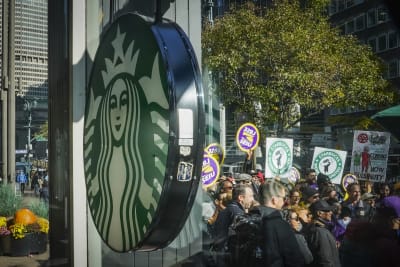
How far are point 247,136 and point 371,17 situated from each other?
7.35 feet

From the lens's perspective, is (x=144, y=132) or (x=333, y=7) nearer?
(x=144, y=132)

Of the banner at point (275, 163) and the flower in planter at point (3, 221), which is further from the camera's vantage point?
the flower in planter at point (3, 221)

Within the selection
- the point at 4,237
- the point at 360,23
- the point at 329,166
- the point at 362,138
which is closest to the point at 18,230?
the point at 4,237

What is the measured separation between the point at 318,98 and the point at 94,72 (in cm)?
112

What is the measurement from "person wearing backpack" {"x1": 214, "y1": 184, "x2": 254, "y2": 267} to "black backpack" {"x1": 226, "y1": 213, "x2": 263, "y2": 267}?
0.16 feet

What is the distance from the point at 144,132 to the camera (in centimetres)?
169

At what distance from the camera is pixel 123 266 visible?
266cm

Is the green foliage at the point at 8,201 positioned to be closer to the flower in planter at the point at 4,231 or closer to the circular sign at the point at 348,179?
the flower in planter at the point at 4,231

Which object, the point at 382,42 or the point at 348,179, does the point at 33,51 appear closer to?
the point at 348,179

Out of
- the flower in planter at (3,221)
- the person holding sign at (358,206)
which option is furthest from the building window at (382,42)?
the flower in planter at (3,221)

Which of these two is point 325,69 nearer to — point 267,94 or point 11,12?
point 267,94

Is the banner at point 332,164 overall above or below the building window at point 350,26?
below

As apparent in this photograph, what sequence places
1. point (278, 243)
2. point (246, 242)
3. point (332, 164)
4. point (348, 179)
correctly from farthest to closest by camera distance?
point (348, 179) < point (332, 164) < point (246, 242) < point (278, 243)

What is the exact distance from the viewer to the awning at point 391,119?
1.87 metres
